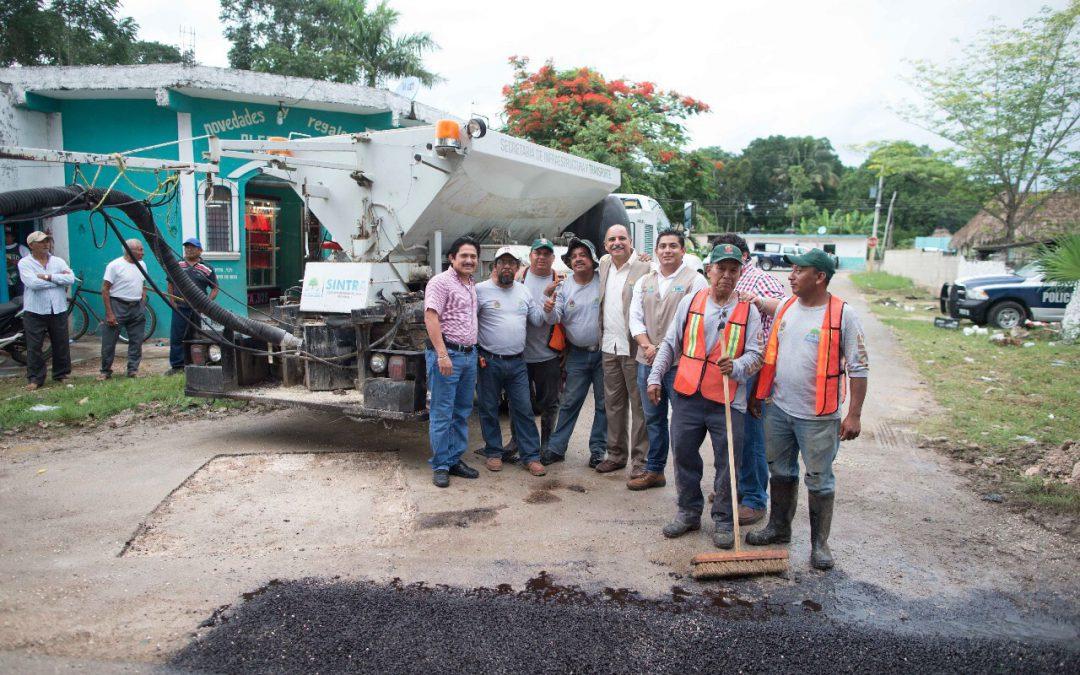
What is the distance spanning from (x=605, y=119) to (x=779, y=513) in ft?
38.1

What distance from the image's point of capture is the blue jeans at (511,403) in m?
5.55

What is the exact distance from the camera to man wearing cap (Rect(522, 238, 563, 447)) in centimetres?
576

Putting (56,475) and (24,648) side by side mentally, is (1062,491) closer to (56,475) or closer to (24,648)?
(24,648)

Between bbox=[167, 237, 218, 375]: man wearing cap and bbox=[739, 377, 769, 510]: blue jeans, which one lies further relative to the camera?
bbox=[167, 237, 218, 375]: man wearing cap

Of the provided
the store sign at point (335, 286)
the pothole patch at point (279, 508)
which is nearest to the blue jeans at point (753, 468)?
the pothole patch at point (279, 508)

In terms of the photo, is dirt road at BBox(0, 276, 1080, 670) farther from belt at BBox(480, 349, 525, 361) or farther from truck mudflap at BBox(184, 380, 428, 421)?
belt at BBox(480, 349, 525, 361)

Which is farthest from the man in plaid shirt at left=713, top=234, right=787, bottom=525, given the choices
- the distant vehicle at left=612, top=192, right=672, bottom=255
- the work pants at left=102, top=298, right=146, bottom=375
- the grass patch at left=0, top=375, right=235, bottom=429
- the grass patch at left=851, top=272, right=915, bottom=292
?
the grass patch at left=851, top=272, right=915, bottom=292

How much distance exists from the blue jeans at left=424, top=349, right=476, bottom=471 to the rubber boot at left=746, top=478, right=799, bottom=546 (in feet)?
7.07

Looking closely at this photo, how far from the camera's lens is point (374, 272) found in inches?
236

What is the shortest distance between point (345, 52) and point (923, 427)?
68.9 ft

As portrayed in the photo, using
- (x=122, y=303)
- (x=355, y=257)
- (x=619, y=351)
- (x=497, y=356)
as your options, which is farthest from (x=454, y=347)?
(x=122, y=303)

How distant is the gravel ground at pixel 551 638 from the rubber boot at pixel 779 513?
2.39 ft

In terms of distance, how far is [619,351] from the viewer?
17.8 feet

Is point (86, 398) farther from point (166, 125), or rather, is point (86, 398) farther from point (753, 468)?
point (753, 468)
